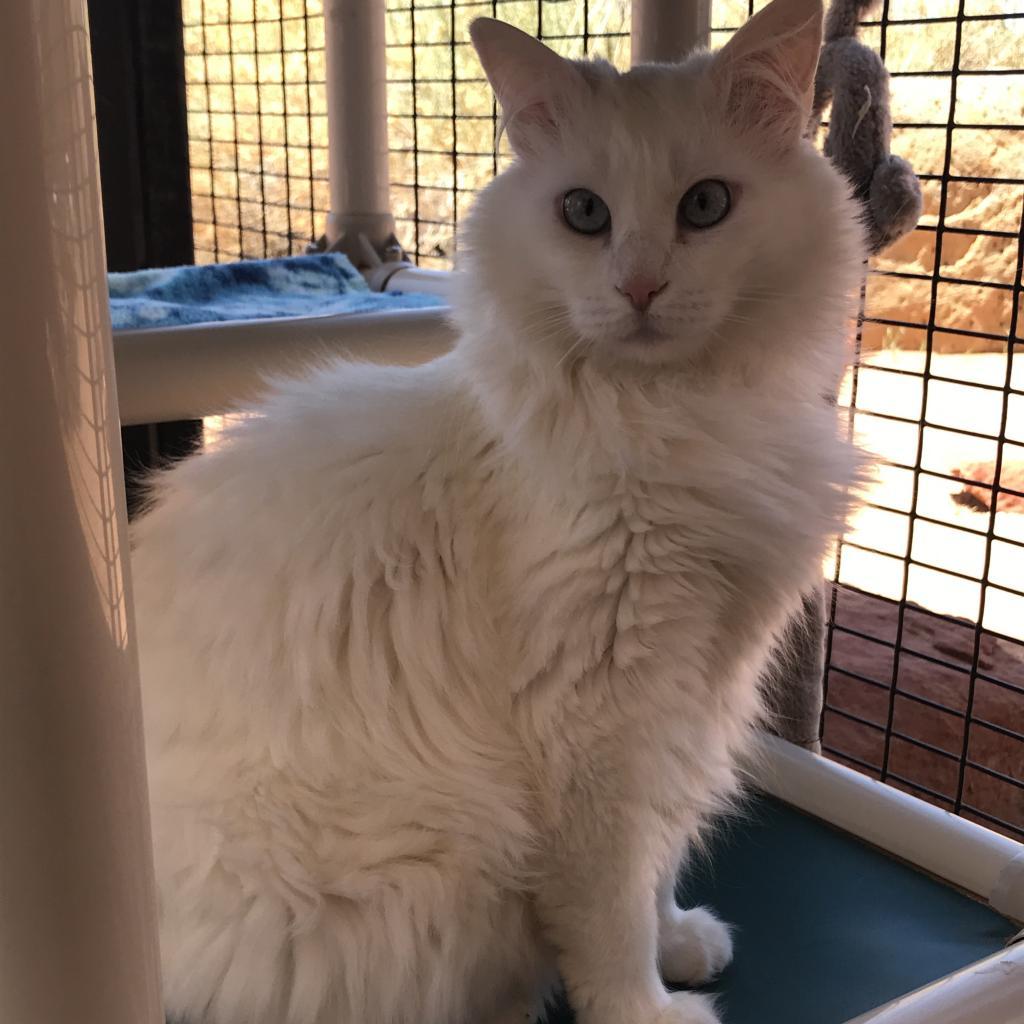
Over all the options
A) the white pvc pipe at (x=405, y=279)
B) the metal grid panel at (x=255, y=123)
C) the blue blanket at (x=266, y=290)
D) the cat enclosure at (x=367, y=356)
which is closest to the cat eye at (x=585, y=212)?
the cat enclosure at (x=367, y=356)

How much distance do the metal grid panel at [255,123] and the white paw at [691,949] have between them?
226 cm

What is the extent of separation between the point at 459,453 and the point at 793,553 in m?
0.34

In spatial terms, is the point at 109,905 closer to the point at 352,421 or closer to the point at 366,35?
the point at 352,421

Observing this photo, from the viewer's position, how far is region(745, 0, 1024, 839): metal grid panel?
2.40m

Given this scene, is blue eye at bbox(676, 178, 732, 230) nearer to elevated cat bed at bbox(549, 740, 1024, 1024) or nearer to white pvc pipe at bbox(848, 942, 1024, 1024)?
white pvc pipe at bbox(848, 942, 1024, 1024)

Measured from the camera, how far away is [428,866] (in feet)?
3.23

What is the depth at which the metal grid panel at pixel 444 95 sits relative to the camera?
2383 mm

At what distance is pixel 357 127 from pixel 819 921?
1.66 m

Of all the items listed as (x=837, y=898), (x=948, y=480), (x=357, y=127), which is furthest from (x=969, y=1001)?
(x=357, y=127)

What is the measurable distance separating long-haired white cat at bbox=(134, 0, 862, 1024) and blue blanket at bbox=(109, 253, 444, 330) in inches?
26.9

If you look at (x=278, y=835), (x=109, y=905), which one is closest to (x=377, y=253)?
(x=278, y=835)

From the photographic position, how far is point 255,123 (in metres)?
3.05

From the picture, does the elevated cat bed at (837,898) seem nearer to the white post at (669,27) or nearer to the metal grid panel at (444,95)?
the white post at (669,27)

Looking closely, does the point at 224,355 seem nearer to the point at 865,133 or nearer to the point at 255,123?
the point at 865,133
